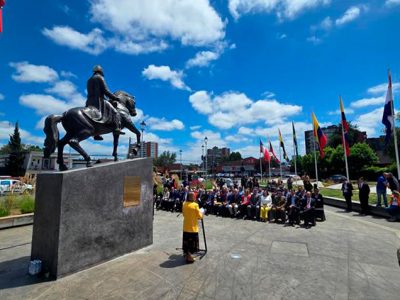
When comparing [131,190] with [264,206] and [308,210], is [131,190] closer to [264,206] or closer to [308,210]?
[264,206]

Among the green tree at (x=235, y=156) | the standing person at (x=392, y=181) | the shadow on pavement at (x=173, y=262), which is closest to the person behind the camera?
the shadow on pavement at (x=173, y=262)

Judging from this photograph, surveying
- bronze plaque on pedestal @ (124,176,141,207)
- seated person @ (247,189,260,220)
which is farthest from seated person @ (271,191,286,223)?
bronze plaque on pedestal @ (124,176,141,207)

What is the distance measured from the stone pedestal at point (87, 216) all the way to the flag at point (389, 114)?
13295 millimetres

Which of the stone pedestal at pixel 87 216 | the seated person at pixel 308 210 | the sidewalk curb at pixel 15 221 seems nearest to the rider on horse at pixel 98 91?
the stone pedestal at pixel 87 216

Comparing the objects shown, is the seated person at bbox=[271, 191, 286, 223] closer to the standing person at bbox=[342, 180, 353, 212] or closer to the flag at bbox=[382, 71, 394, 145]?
the standing person at bbox=[342, 180, 353, 212]

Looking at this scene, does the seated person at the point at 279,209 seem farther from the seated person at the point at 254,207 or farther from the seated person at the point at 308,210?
the seated person at the point at 308,210

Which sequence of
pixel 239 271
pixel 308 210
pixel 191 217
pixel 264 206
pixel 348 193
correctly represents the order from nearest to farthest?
pixel 239 271
pixel 191 217
pixel 308 210
pixel 264 206
pixel 348 193

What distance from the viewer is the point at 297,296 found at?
15.0ft

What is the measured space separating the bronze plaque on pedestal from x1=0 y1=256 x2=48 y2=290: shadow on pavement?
2516 millimetres

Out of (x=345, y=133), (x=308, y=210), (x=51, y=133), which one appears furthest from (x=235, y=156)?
(x=51, y=133)

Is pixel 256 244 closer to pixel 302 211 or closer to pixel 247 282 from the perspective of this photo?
pixel 247 282

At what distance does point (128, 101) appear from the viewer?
28.5ft

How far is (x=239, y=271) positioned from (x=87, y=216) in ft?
12.2

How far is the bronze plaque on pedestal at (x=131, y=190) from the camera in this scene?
23.1 ft
